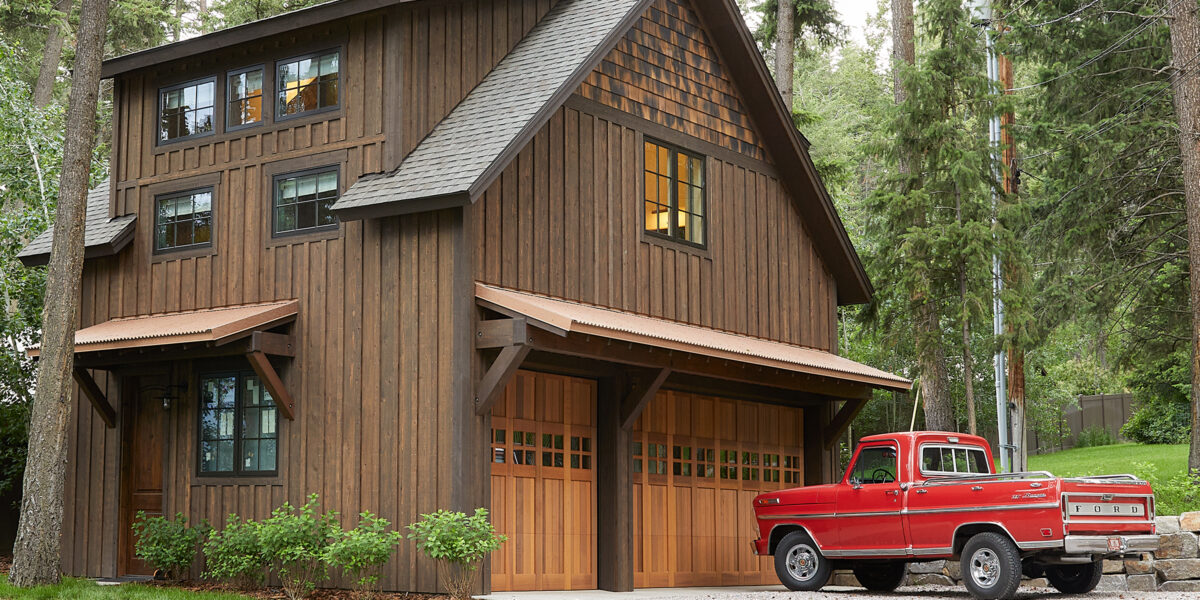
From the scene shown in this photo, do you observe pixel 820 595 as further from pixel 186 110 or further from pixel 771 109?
pixel 186 110

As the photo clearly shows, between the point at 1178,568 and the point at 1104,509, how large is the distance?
8.92 feet

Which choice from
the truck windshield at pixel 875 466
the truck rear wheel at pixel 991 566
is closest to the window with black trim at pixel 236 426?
the truck windshield at pixel 875 466

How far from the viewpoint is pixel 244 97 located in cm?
1545

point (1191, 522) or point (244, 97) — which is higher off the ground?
point (244, 97)

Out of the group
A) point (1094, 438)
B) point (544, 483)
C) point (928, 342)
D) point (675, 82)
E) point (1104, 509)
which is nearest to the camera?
point (1104, 509)

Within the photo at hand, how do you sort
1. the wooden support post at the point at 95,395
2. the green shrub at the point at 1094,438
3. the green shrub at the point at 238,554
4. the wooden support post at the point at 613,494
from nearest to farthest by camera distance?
the green shrub at the point at 238,554
the wooden support post at the point at 613,494
the wooden support post at the point at 95,395
the green shrub at the point at 1094,438

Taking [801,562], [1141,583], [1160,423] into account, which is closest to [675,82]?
[801,562]

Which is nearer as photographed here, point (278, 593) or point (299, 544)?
point (299, 544)

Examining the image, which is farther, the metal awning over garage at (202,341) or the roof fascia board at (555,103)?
the metal awning over garage at (202,341)

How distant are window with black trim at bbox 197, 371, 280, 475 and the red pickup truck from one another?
584 cm

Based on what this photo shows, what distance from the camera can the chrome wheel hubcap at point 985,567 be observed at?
12992 millimetres

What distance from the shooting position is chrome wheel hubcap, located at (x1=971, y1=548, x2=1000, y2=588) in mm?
12992

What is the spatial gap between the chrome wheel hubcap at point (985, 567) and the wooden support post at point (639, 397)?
3.81 metres

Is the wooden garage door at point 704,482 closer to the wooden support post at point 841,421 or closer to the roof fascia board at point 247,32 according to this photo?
the wooden support post at point 841,421
